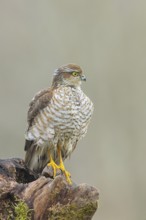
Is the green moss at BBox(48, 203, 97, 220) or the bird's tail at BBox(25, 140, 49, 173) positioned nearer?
the green moss at BBox(48, 203, 97, 220)

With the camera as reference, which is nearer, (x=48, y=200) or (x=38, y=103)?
(x=48, y=200)

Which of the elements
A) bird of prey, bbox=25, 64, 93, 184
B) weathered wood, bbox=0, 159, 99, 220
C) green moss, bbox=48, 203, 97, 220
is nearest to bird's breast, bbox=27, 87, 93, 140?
bird of prey, bbox=25, 64, 93, 184

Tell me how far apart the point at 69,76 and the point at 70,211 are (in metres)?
2.40

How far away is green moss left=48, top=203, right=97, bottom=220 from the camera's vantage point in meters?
6.17

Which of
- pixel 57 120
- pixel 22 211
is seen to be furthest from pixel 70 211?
pixel 57 120

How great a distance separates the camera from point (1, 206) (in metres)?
6.30

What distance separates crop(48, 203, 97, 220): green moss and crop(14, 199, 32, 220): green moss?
0.18 meters

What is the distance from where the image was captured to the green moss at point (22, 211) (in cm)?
615

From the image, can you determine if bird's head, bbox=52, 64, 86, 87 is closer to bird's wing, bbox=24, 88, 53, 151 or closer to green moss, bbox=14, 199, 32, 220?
bird's wing, bbox=24, 88, 53, 151

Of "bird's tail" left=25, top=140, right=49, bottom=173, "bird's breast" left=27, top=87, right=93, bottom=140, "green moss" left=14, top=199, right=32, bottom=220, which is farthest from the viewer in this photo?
"bird's tail" left=25, top=140, right=49, bottom=173

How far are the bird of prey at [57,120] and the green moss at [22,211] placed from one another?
1583mm

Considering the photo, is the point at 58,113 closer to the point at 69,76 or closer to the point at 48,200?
the point at 69,76

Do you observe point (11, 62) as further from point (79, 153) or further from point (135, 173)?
point (135, 173)

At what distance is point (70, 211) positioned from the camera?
6227 mm
